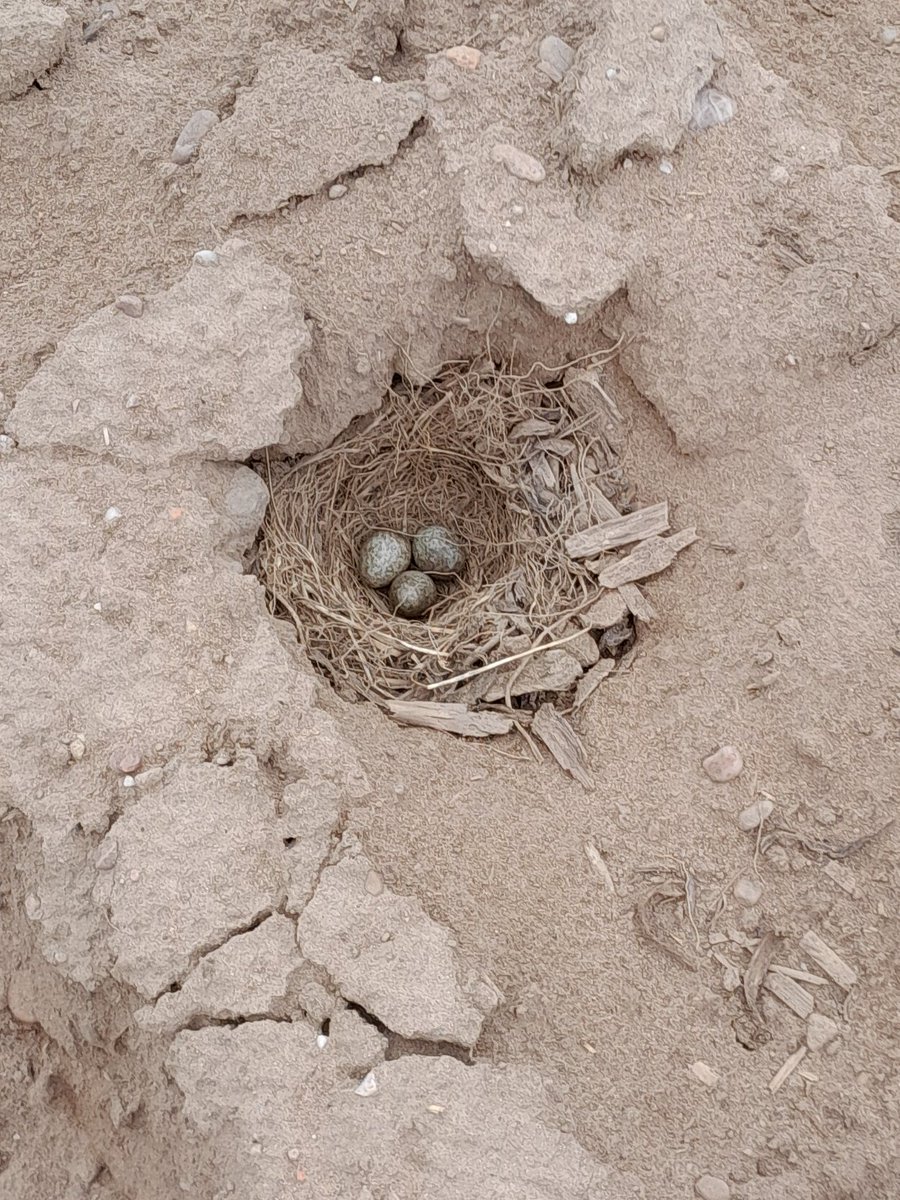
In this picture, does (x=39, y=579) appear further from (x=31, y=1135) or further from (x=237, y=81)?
(x=237, y=81)

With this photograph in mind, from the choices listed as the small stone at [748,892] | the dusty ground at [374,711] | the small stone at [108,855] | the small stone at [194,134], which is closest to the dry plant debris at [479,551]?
Answer: the dusty ground at [374,711]

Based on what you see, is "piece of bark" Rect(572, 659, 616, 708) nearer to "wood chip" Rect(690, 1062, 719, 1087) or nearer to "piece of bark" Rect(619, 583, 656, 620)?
"piece of bark" Rect(619, 583, 656, 620)

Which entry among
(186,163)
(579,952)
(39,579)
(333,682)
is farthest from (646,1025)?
(186,163)

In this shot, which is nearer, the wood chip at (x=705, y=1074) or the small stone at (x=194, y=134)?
the wood chip at (x=705, y=1074)

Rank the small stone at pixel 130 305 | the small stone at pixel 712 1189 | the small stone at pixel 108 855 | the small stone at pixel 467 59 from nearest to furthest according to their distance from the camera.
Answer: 1. the small stone at pixel 712 1189
2. the small stone at pixel 108 855
3. the small stone at pixel 130 305
4. the small stone at pixel 467 59

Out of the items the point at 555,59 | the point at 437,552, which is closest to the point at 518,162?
the point at 555,59

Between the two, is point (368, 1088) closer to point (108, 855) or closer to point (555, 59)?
point (108, 855)

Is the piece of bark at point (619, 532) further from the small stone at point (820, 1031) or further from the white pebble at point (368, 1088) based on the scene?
the white pebble at point (368, 1088)
